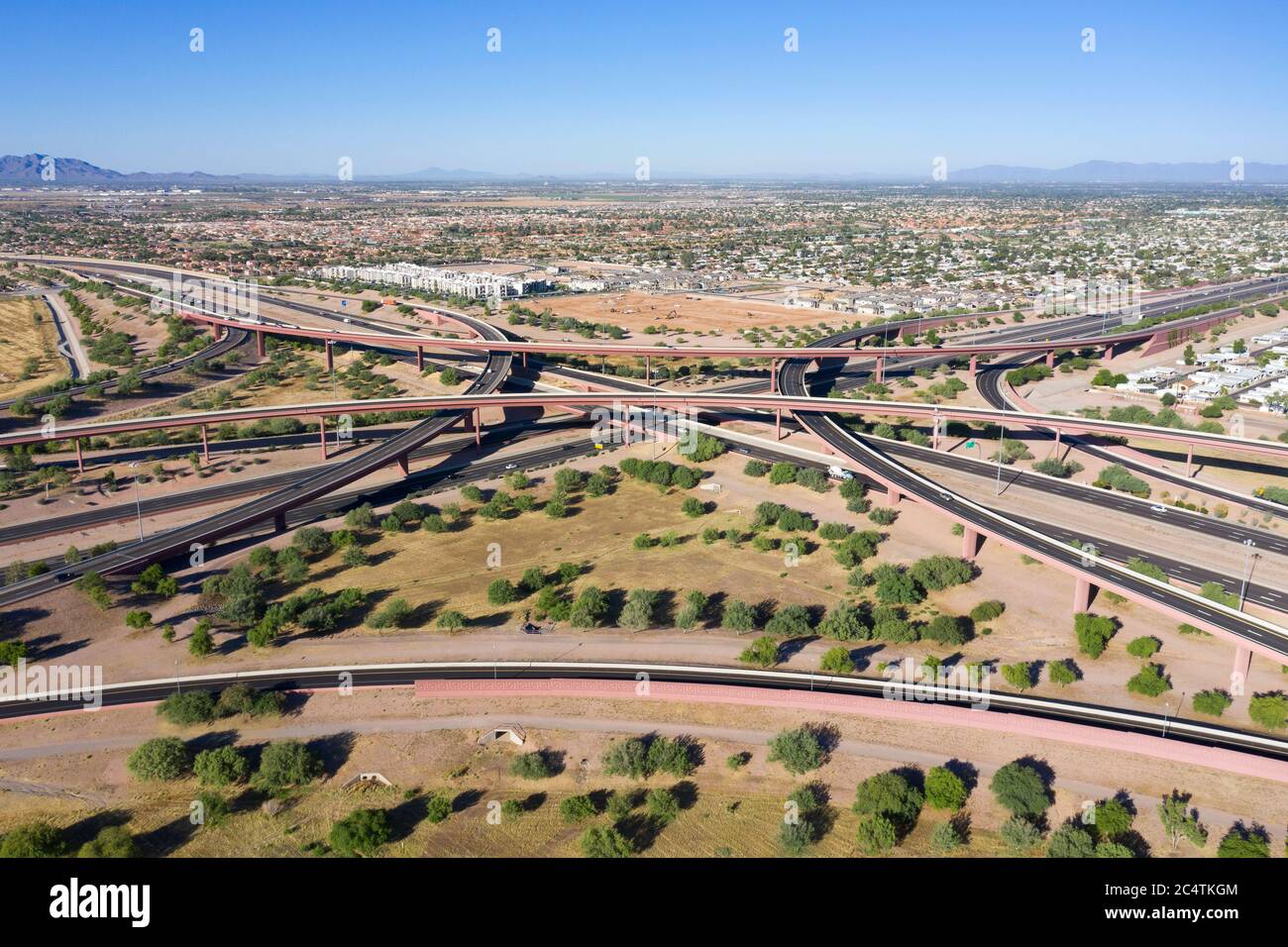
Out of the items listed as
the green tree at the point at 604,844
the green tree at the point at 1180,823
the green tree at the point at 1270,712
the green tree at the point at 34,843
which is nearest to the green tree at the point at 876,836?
the green tree at the point at 604,844

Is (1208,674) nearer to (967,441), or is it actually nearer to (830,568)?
(830,568)

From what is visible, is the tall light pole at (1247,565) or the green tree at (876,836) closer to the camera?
the green tree at (876,836)

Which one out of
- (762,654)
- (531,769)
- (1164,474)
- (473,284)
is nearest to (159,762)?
(531,769)

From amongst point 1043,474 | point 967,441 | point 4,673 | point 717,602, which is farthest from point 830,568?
point 4,673

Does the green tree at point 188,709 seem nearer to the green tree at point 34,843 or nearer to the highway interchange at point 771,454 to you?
the highway interchange at point 771,454

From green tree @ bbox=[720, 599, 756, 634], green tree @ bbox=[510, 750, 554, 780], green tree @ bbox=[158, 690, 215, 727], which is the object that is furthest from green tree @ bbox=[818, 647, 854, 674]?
green tree @ bbox=[158, 690, 215, 727]

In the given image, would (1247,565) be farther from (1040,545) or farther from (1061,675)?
(1061,675)

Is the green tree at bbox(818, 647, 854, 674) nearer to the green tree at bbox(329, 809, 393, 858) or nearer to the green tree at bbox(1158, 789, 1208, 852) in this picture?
the green tree at bbox(1158, 789, 1208, 852)
